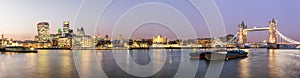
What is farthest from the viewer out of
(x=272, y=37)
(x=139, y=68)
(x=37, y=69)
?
(x=272, y=37)

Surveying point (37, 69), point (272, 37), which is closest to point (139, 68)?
point (37, 69)

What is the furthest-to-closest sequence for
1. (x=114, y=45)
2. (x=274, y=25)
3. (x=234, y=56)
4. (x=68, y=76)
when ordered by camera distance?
1. (x=274, y=25)
2. (x=114, y=45)
3. (x=234, y=56)
4. (x=68, y=76)

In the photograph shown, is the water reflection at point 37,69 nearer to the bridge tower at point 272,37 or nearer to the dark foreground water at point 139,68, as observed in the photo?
the dark foreground water at point 139,68

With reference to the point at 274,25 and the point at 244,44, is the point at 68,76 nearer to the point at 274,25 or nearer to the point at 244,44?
the point at 244,44

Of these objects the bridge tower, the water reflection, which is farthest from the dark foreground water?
the bridge tower

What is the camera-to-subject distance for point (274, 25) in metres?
97.2

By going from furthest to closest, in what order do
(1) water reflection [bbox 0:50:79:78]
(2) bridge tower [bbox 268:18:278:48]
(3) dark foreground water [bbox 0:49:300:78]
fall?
(2) bridge tower [bbox 268:18:278:48], (3) dark foreground water [bbox 0:49:300:78], (1) water reflection [bbox 0:50:79:78]

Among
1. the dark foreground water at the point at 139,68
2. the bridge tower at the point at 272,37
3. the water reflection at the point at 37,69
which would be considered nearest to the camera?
the water reflection at the point at 37,69

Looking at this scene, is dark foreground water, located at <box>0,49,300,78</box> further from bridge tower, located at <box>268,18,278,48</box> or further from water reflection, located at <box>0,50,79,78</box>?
bridge tower, located at <box>268,18,278,48</box>

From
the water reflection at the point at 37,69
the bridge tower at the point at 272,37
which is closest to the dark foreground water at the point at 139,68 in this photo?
the water reflection at the point at 37,69

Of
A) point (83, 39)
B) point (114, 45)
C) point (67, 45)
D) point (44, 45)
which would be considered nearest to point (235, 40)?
point (114, 45)

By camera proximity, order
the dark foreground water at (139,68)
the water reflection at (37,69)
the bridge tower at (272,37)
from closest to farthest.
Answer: the water reflection at (37,69) → the dark foreground water at (139,68) → the bridge tower at (272,37)

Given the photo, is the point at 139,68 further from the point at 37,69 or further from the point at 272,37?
the point at 272,37

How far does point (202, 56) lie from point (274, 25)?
77.2m
